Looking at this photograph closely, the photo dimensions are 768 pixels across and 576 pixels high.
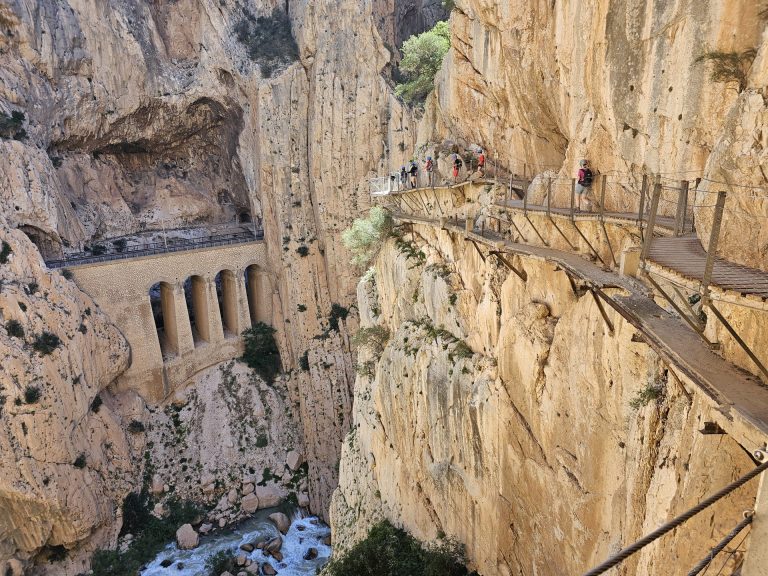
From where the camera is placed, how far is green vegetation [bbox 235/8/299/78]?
124 feet

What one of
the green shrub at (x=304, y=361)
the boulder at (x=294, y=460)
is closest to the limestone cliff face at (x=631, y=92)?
the green shrub at (x=304, y=361)

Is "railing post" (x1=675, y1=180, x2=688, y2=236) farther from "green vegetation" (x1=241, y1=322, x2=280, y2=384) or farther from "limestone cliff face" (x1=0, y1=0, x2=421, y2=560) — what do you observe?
"green vegetation" (x1=241, y1=322, x2=280, y2=384)

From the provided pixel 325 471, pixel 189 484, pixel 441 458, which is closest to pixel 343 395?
pixel 325 471

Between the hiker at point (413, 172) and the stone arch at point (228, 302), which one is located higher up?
the hiker at point (413, 172)

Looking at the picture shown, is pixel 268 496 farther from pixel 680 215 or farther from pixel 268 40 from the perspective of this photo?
pixel 268 40

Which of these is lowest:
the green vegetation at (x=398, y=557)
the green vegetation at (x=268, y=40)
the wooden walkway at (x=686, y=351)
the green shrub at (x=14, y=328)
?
the green vegetation at (x=398, y=557)

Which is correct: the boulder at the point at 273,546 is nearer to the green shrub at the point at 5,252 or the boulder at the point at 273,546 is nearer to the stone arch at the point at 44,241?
the green shrub at the point at 5,252

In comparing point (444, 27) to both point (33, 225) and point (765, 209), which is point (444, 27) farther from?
point (765, 209)

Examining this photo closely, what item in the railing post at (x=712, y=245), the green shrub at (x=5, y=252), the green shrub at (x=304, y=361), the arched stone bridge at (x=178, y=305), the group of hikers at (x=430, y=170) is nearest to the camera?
the railing post at (x=712, y=245)

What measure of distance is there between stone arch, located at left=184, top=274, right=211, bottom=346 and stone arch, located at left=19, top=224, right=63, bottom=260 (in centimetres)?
834

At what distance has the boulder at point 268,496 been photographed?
3198 centimetres

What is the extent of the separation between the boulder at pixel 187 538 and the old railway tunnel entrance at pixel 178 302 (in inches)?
362

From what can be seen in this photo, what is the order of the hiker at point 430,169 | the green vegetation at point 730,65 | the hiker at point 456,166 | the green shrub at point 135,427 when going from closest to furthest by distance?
1. the green vegetation at point 730,65
2. the hiker at point 456,166
3. the hiker at point 430,169
4. the green shrub at point 135,427

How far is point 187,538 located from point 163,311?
15237 millimetres
